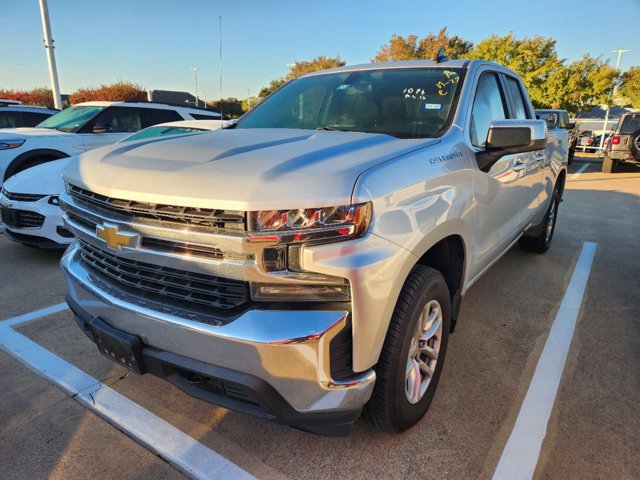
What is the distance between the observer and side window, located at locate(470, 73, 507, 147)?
9.17 feet

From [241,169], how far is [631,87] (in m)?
34.6

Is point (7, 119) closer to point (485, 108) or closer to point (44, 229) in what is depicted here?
point (44, 229)

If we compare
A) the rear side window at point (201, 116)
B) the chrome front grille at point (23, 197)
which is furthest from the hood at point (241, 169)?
Result: the rear side window at point (201, 116)

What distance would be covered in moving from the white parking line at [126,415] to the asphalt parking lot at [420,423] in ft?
0.08

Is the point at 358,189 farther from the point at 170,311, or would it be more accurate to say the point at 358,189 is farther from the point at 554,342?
the point at 554,342

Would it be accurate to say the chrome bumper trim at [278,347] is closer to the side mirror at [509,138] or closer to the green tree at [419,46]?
the side mirror at [509,138]

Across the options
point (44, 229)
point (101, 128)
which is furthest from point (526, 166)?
point (101, 128)

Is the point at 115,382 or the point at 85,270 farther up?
the point at 85,270

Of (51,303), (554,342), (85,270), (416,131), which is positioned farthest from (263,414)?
(51,303)

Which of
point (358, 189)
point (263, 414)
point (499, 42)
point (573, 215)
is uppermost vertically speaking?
point (499, 42)

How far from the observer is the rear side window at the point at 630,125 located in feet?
44.8

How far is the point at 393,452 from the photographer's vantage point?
212 cm

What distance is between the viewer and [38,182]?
15.6ft

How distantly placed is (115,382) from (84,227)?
1023mm
